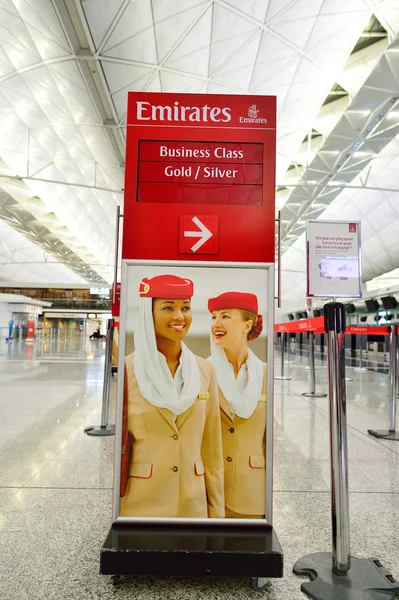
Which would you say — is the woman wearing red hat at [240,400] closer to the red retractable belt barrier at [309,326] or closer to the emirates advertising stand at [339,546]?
the emirates advertising stand at [339,546]

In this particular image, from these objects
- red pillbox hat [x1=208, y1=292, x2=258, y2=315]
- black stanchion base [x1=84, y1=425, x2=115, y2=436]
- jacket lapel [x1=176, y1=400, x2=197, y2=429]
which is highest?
red pillbox hat [x1=208, y1=292, x2=258, y2=315]

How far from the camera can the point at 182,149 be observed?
237 cm

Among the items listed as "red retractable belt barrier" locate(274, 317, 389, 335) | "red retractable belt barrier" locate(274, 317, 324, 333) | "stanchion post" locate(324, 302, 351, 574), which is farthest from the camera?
"red retractable belt barrier" locate(274, 317, 389, 335)

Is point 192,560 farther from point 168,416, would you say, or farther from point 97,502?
point 97,502

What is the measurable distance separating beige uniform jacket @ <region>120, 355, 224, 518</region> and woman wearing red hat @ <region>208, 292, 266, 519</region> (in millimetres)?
69

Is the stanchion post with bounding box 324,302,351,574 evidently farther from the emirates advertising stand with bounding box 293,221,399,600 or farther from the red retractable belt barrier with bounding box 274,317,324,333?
the red retractable belt barrier with bounding box 274,317,324,333

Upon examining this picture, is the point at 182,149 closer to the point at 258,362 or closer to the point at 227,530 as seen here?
the point at 258,362

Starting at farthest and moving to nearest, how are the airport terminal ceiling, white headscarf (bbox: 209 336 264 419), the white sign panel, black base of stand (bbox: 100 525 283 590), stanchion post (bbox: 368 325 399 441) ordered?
1. the airport terminal ceiling
2. stanchion post (bbox: 368 325 399 441)
3. the white sign panel
4. white headscarf (bbox: 209 336 264 419)
5. black base of stand (bbox: 100 525 283 590)

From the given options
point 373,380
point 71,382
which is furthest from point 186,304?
point 373,380

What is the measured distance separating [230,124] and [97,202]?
106 feet

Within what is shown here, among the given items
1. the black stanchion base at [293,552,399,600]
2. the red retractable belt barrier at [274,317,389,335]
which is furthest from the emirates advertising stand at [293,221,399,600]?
the red retractable belt barrier at [274,317,389,335]

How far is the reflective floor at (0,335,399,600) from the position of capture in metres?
2.05

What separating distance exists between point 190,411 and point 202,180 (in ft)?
4.22

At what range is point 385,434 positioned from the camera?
17.0ft
